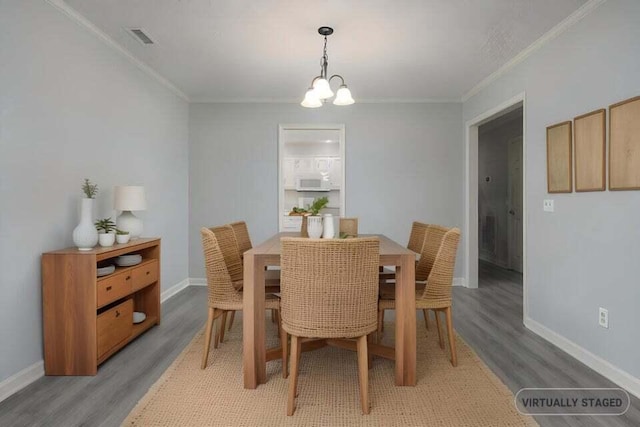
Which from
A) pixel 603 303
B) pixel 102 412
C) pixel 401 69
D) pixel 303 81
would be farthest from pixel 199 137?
pixel 603 303

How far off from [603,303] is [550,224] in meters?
0.77

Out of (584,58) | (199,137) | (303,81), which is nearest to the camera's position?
(584,58)

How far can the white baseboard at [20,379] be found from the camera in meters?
1.99

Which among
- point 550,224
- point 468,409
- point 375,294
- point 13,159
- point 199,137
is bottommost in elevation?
point 468,409

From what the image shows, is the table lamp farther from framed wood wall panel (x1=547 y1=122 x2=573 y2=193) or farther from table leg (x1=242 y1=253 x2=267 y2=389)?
framed wood wall panel (x1=547 y1=122 x2=573 y2=193)

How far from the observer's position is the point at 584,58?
252 cm

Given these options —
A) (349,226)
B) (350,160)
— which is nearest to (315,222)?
(349,226)

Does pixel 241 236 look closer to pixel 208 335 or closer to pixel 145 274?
pixel 145 274

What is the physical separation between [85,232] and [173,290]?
7.04 ft

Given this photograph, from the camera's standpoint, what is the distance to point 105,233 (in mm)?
2617

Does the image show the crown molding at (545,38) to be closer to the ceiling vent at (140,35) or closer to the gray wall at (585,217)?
the gray wall at (585,217)

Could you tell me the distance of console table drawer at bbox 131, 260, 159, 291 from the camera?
2.84 m

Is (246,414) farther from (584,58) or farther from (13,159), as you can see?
(584,58)

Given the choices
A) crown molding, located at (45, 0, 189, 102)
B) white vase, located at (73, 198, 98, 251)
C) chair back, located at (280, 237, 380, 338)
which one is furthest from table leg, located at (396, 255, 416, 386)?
crown molding, located at (45, 0, 189, 102)
